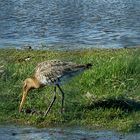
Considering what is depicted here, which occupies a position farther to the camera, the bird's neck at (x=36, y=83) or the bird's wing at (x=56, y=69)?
the bird's neck at (x=36, y=83)

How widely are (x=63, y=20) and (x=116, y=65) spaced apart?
1133cm

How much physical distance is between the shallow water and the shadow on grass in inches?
33.4

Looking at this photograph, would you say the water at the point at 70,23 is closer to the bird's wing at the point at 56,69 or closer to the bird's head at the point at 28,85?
the bird's head at the point at 28,85

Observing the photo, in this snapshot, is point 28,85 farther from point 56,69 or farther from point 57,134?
point 57,134

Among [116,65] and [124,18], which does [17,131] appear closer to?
[116,65]

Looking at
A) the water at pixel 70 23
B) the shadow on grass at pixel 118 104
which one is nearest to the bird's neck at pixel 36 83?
the shadow on grass at pixel 118 104

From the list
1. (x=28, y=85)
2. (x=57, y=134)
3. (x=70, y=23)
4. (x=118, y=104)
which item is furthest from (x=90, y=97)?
(x=70, y=23)

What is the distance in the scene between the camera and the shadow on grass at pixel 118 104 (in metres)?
10.9

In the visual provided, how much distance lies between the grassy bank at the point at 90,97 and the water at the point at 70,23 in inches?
232

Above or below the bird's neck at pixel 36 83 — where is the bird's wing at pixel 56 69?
above

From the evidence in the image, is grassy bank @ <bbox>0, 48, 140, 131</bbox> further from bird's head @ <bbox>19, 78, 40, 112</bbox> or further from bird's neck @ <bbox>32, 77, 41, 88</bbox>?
bird's neck @ <bbox>32, 77, 41, 88</bbox>

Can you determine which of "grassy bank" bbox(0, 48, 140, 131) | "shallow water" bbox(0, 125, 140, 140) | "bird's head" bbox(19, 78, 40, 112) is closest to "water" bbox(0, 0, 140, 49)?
"grassy bank" bbox(0, 48, 140, 131)

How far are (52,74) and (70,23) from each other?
12.0 m

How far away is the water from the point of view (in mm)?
19344
